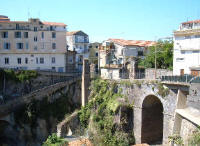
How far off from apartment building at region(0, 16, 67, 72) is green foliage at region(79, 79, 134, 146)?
13353mm

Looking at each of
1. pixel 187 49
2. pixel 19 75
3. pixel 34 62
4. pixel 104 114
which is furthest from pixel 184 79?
pixel 34 62

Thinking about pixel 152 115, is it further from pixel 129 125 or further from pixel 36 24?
pixel 36 24

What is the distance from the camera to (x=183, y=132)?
19125mm

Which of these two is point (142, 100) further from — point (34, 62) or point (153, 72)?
point (34, 62)

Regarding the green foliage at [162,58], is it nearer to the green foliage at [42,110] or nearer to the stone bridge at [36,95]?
the stone bridge at [36,95]

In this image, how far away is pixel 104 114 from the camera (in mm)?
27234

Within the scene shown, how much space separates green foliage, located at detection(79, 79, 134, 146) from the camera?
24.5m

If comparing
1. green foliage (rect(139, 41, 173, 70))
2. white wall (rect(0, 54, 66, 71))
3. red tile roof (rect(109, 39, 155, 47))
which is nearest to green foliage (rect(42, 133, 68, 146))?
white wall (rect(0, 54, 66, 71))

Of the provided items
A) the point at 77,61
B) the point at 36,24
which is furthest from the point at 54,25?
the point at 77,61

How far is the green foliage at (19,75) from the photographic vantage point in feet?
115

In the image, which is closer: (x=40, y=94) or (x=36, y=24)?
(x=40, y=94)

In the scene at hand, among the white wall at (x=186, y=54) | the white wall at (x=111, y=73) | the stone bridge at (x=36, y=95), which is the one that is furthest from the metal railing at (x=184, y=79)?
the stone bridge at (x=36, y=95)

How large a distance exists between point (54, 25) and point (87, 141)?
2406cm

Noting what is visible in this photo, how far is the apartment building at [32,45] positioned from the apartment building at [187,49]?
66.3 feet
